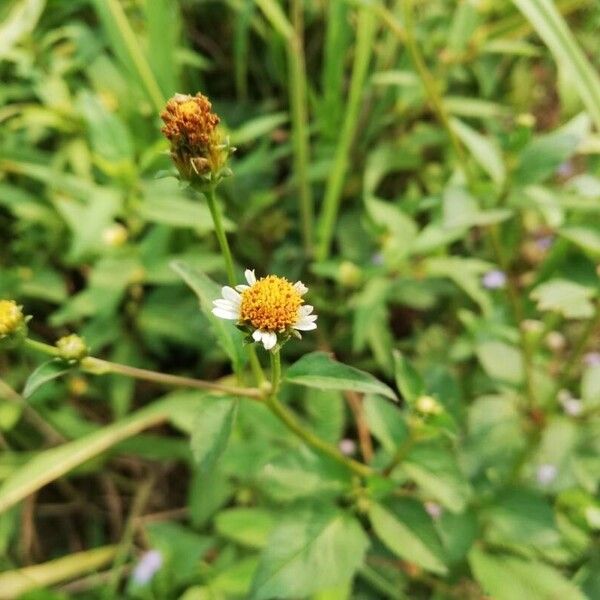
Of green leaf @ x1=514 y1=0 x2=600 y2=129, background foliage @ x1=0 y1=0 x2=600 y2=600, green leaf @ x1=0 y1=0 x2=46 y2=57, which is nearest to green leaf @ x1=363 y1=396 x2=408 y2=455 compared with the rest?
background foliage @ x1=0 y1=0 x2=600 y2=600

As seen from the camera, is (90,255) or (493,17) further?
(493,17)

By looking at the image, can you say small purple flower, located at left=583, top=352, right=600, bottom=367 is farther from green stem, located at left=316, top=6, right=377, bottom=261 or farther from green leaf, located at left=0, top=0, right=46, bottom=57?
green leaf, located at left=0, top=0, right=46, bottom=57

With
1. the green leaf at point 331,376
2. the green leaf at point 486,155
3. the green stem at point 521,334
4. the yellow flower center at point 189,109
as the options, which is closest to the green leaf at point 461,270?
the green stem at point 521,334

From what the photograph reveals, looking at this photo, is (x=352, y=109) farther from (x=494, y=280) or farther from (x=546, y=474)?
(x=546, y=474)

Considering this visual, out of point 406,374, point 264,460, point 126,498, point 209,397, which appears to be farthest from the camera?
point 126,498

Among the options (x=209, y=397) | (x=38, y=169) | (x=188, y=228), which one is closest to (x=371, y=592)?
(x=209, y=397)

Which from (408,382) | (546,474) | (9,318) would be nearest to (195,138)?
(9,318)

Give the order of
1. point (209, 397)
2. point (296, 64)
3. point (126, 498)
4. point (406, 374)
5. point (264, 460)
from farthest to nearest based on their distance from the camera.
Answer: point (126, 498), point (296, 64), point (264, 460), point (406, 374), point (209, 397)

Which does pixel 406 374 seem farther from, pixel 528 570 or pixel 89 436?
pixel 89 436
